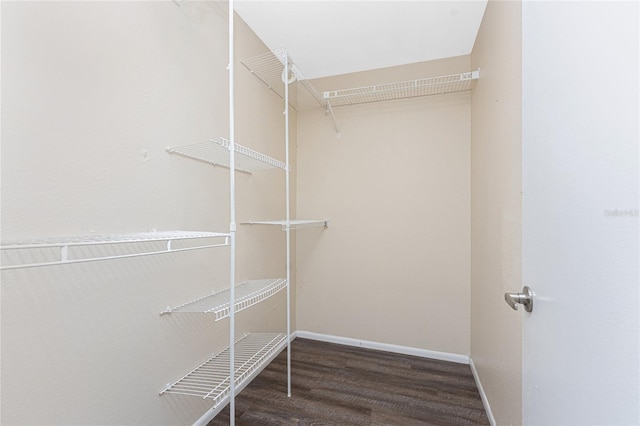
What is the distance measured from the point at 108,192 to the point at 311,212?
1738mm

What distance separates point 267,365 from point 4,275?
5.71 ft

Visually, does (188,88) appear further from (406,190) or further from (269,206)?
(406,190)

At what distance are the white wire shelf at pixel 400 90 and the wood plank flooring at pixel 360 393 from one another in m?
2.11

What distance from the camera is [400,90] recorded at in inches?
87.4

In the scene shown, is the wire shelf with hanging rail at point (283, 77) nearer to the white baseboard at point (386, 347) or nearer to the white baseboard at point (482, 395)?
the white baseboard at point (386, 347)

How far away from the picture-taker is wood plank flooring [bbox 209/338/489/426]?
159 cm

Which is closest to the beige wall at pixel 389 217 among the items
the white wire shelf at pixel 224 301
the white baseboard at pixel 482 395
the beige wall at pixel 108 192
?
the white baseboard at pixel 482 395

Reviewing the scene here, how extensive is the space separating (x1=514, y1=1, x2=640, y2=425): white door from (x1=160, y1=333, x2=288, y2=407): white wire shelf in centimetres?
111

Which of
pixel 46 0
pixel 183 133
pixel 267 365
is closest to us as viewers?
pixel 46 0

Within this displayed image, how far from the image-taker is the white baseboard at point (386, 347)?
2.21 m

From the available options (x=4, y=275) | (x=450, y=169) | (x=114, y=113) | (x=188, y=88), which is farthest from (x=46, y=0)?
(x=450, y=169)

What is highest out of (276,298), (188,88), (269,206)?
(188,88)

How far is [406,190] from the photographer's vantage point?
2.33 meters

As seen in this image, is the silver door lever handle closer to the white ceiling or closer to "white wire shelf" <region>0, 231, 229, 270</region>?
"white wire shelf" <region>0, 231, 229, 270</region>
